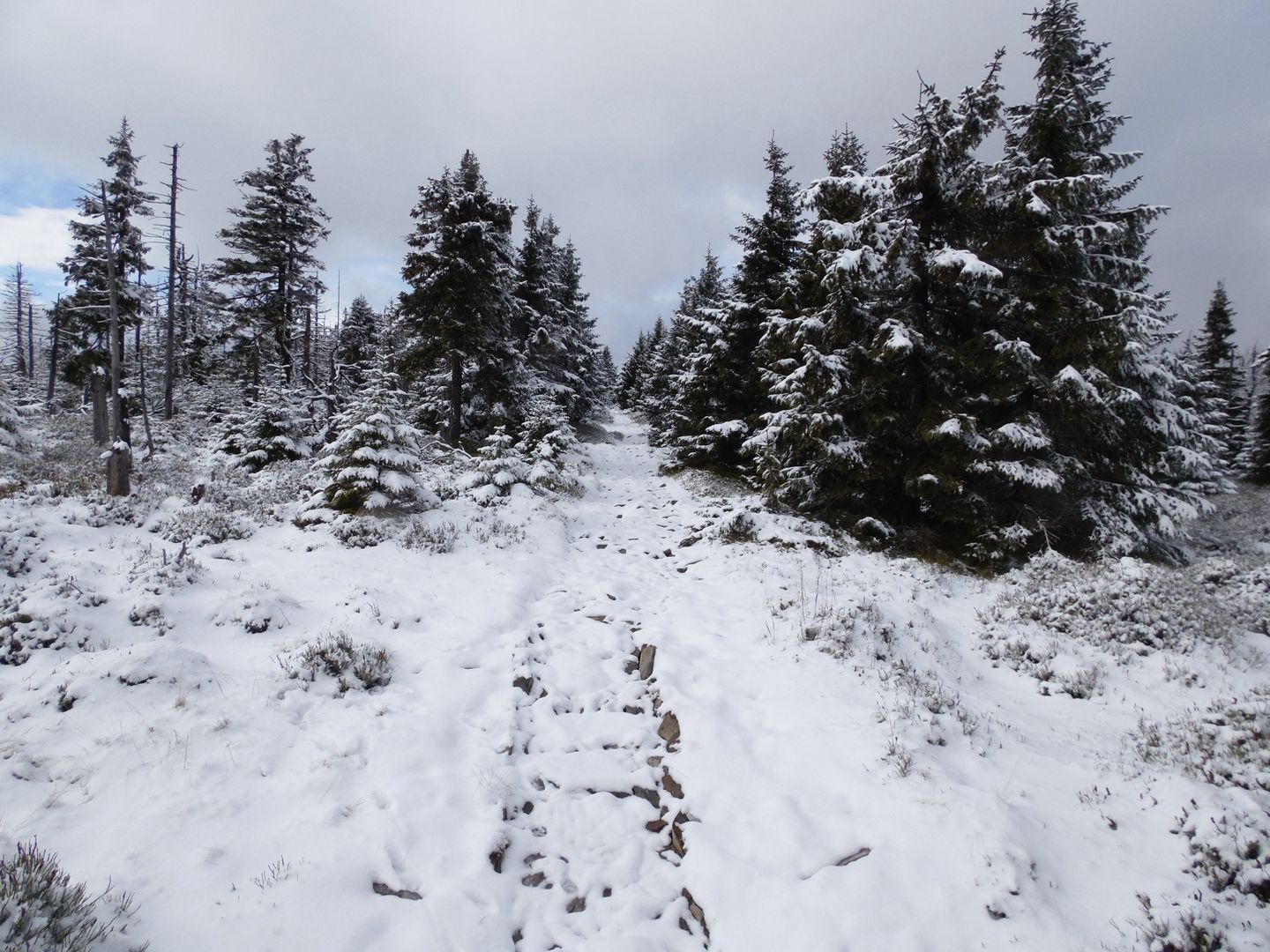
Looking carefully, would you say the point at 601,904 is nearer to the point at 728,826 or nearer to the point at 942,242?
the point at 728,826

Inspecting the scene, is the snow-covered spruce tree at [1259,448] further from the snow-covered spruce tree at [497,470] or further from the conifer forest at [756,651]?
the snow-covered spruce tree at [497,470]

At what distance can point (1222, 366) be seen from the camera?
3559cm

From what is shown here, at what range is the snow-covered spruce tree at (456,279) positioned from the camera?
19594mm

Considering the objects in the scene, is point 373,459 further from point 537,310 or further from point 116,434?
point 537,310

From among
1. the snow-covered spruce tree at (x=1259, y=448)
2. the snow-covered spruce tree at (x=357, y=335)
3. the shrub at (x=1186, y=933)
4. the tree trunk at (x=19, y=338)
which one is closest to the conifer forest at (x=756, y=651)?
the shrub at (x=1186, y=933)

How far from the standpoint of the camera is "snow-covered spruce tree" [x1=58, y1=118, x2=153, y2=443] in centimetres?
2281

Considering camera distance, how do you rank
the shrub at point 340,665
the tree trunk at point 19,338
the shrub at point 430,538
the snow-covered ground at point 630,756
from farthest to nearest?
the tree trunk at point 19,338 < the shrub at point 430,538 < the shrub at point 340,665 < the snow-covered ground at point 630,756

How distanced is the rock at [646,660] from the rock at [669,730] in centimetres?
92

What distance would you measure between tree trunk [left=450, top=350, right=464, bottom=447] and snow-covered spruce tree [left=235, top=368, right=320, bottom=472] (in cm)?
539

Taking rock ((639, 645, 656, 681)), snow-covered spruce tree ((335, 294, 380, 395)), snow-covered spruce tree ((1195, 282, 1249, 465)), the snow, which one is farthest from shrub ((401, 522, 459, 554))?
snow-covered spruce tree ((1195, 282, 1249, 465))

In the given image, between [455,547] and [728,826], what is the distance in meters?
8.21

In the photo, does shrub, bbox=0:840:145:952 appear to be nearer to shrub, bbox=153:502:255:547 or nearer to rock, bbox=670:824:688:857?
rock, bbox=670:824:688:857

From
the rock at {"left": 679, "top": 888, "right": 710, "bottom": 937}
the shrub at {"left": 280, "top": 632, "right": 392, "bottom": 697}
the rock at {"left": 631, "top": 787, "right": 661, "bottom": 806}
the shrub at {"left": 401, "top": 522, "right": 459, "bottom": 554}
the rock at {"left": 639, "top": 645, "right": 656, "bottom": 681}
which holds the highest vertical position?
the shrub at {"left": 401, "top": 522, "right": 459, "bottom": 554}

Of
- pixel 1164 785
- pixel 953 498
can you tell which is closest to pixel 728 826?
pixel 1164 785
